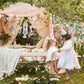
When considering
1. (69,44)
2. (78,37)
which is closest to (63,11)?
(78,37)

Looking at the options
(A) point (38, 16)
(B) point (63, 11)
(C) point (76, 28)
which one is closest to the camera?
(C) point (76, 28)

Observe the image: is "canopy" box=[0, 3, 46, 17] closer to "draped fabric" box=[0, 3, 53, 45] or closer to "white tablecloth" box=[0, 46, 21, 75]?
"draped fabric" box=[0, 3, 53, 45]

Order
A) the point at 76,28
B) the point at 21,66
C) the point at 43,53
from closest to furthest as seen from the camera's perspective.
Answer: the point at 21,66 < the point at 43,53 < the point at 76,28

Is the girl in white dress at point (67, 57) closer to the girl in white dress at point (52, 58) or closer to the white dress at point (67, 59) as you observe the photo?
the white dress at point (67, 59)

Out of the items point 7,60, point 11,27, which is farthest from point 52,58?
point 11,27

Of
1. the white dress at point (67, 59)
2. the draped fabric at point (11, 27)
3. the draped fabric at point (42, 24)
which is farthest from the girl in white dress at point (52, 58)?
the draped fabric at point (11, 27)

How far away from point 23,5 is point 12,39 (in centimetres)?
175

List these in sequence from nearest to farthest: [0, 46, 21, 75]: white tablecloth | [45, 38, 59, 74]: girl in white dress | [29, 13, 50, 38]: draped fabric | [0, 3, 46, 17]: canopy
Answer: [0, 46, 21, 75]: white tablecloth, [45, 38, 59, 74]: girl in white dress, [0, 3, 46, 17]: canopy, [29, 13, 50, 38]: draped fabric

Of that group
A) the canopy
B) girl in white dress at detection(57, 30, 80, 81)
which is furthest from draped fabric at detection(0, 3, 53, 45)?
girl in white dress at detection(57, 30, 80, 81)

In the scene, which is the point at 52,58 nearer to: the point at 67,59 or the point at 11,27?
the point at 67,59

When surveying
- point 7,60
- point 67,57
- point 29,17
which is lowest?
point 7,60

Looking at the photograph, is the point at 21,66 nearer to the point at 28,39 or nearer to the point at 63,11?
the point at 28,39

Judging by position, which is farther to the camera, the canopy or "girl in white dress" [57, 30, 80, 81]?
the canopy

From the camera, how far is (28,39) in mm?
11500
